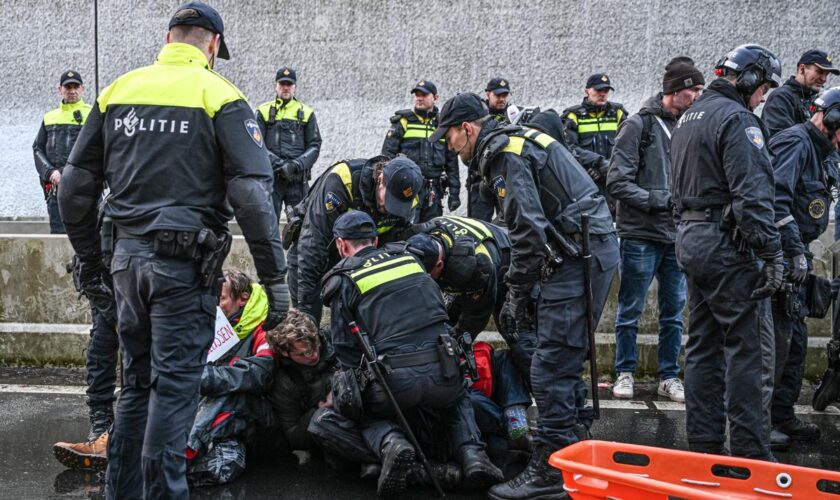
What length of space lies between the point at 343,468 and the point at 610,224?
6.33ft

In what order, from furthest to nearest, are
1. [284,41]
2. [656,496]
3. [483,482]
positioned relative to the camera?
[284,41]
[483,482]
[656,496]

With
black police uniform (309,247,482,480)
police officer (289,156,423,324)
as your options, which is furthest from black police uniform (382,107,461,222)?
black police uniform (309,247,482,480)

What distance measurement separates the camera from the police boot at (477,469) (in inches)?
183

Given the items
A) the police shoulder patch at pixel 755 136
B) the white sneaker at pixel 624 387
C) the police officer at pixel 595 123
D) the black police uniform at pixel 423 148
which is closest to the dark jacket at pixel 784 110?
the police shoulder patch at pixel 755 136

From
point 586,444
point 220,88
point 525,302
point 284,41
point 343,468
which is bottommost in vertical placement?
point 343,468

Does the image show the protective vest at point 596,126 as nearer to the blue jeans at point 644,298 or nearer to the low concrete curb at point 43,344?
the blue jeans at point 644,298

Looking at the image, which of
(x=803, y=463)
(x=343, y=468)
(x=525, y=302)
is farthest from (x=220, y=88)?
(x=803, y=463)

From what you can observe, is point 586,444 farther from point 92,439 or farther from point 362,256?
point 92,439

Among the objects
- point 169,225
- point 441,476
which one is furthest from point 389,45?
point 169,225

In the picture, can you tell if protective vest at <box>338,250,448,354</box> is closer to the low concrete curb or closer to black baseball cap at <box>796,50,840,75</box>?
the low concrete curb

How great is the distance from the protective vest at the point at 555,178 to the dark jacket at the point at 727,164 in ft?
1.54

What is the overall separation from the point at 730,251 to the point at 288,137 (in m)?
6.16

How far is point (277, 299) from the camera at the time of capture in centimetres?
396

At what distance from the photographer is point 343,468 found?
506cm
